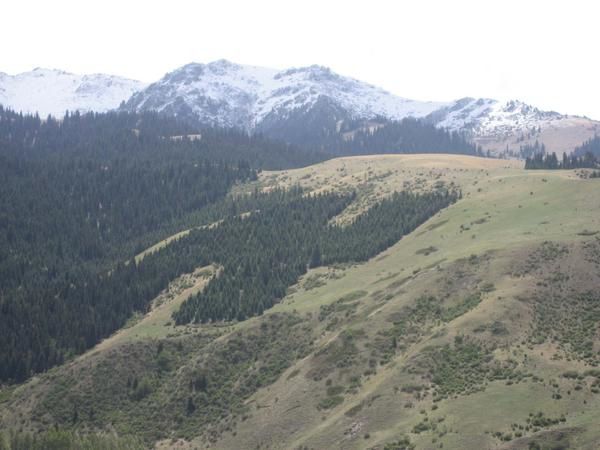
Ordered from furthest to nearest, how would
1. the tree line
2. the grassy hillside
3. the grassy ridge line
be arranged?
the tree line, the grassy ridge line, the grassy hillside

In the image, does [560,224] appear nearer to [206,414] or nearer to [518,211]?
[518,211]

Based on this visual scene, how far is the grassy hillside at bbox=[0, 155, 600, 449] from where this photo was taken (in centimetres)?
8962

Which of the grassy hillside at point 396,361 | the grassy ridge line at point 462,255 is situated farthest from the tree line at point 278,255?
the grassy hillside at point 396,361

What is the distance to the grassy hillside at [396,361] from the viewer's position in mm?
89625

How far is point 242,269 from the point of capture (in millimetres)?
179500

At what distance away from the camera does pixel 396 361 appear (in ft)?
357

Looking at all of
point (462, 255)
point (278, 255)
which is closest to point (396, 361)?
point (462, 255)

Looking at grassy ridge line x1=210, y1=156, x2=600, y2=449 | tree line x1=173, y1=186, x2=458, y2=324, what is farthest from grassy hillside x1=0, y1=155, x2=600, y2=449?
tree line x1=173, y1=186, x2=458, y2=324

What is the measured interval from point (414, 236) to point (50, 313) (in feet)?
260

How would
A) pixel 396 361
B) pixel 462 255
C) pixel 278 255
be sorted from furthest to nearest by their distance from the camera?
pixel 278 255, pixel 462 255, pixel 396 361

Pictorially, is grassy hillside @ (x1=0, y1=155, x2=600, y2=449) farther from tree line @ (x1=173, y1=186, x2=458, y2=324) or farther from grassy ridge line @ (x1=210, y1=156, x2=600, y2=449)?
tree line @ (x1=173, y1=186, x2=458, y2=324)

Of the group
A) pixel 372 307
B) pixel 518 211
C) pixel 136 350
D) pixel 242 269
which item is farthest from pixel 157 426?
pixel 518 211

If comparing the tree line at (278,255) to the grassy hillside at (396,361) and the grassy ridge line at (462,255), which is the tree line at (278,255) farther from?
the grassy hillside at (396,361)

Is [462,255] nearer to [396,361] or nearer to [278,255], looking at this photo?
[396,361]
